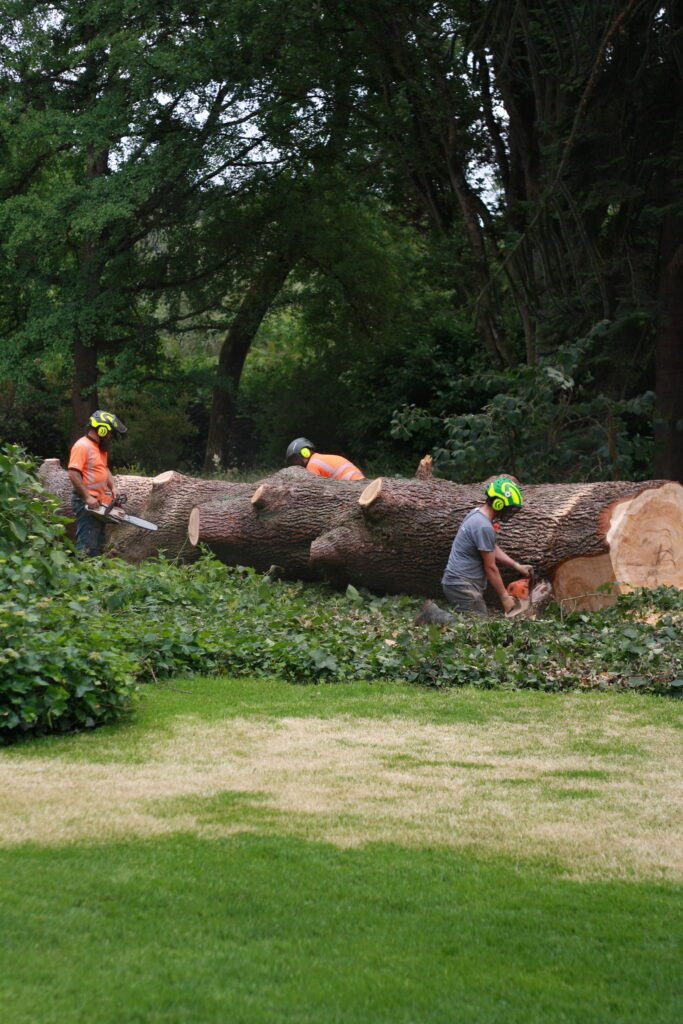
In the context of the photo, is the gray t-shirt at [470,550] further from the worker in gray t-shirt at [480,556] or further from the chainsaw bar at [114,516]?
the chainsaw bar at [114,516]

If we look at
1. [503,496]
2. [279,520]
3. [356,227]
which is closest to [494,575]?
[503,496]

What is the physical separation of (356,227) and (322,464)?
12.3 metres

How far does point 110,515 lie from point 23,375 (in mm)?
11315

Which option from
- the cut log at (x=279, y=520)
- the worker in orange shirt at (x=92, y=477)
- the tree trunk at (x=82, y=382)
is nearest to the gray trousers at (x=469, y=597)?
the cut log at (x=279, y=520)

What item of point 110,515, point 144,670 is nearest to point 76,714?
point 144,670

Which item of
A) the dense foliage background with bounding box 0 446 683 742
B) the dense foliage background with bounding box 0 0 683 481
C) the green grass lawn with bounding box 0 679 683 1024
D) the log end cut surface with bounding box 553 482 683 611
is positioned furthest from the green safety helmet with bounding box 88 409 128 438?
the green grass lawn with bounding box 0 679 683 1024

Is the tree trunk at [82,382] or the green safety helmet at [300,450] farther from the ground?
the tree trunk at [82,382]

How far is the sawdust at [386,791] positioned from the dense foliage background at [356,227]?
6234 millimetres

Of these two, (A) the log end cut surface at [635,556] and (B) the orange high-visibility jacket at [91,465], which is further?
(B) the orange high-visibility jacket at [91,465]

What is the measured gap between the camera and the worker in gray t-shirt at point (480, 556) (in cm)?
909

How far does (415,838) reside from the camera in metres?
4.46

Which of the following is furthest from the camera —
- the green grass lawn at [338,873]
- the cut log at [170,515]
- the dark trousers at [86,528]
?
the cut log at [170,515]

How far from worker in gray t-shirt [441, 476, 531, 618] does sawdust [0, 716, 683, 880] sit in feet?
8.95

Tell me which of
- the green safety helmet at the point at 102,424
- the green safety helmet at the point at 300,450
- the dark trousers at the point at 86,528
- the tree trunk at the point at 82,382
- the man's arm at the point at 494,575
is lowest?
the man's arm at the point at 494,575
